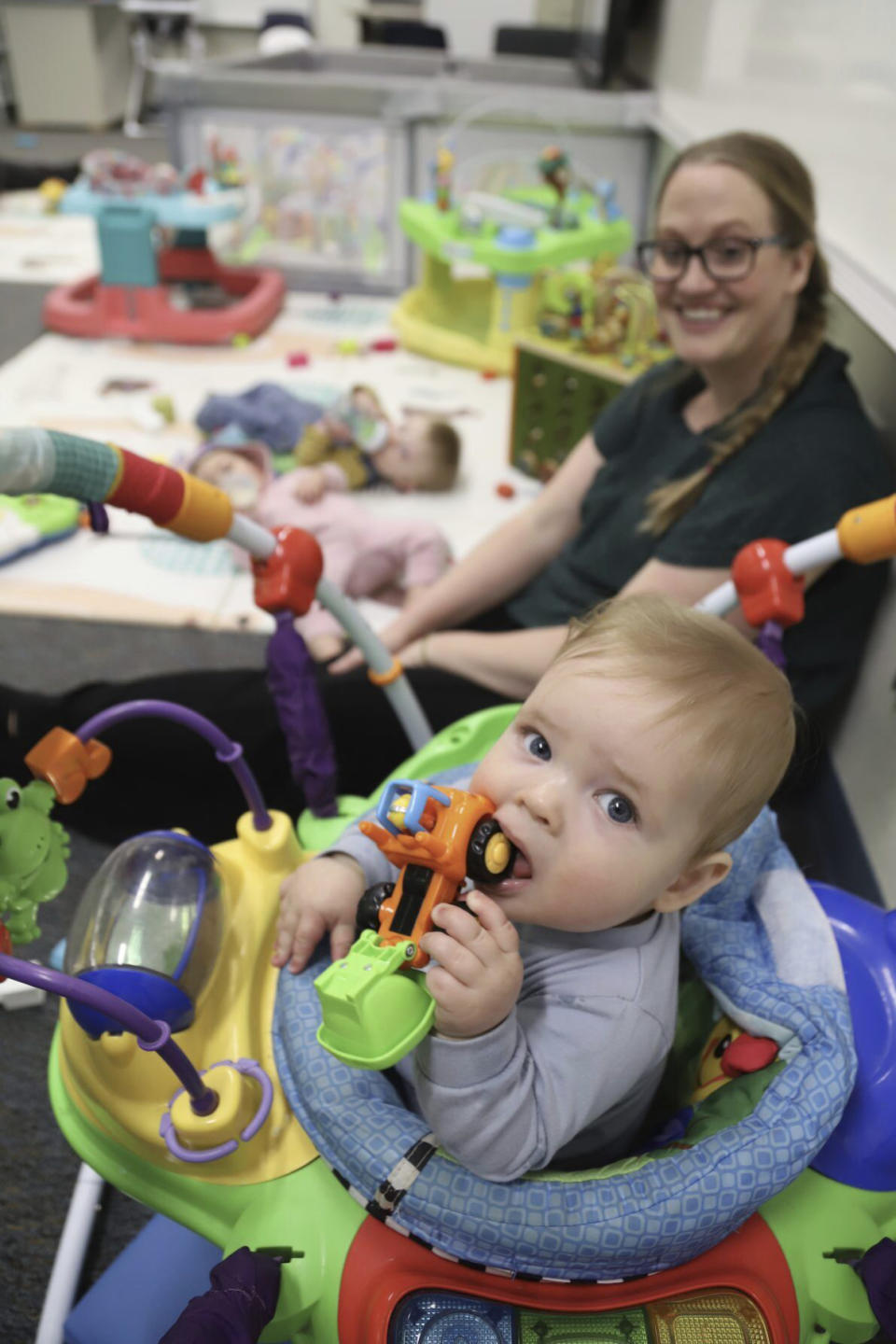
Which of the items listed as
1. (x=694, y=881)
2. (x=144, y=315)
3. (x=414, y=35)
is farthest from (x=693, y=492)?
(x=414, y=35)

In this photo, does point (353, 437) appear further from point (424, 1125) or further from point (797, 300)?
point (424, 1125)

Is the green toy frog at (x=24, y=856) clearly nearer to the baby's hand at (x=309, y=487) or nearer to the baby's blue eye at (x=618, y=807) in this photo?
the baby's blue eye at (x=618, y=807)

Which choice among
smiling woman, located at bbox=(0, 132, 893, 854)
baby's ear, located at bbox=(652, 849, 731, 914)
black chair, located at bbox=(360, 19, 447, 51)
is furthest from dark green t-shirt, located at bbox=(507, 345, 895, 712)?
black chair, located at bbox=(360, 19, 447, 51)

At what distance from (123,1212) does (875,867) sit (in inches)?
33.5

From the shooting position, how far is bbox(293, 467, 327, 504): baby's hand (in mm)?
1793

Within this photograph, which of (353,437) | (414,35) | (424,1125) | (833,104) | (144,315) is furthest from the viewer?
(414,35)

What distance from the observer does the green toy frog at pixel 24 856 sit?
0.58 metres

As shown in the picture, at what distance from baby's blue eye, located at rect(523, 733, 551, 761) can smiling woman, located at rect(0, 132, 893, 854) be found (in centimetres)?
46

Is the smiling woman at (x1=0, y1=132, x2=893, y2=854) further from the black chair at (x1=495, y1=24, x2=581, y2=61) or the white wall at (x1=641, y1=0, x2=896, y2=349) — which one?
the black chair at (x1=495, y1=24, x2=581, y2=61)

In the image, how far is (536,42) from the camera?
4.32 m

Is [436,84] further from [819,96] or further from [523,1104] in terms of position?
[523,1104]

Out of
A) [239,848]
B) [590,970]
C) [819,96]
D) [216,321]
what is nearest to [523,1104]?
[590,970]

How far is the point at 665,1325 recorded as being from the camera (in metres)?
0.61

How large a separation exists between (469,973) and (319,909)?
0.70 feet
